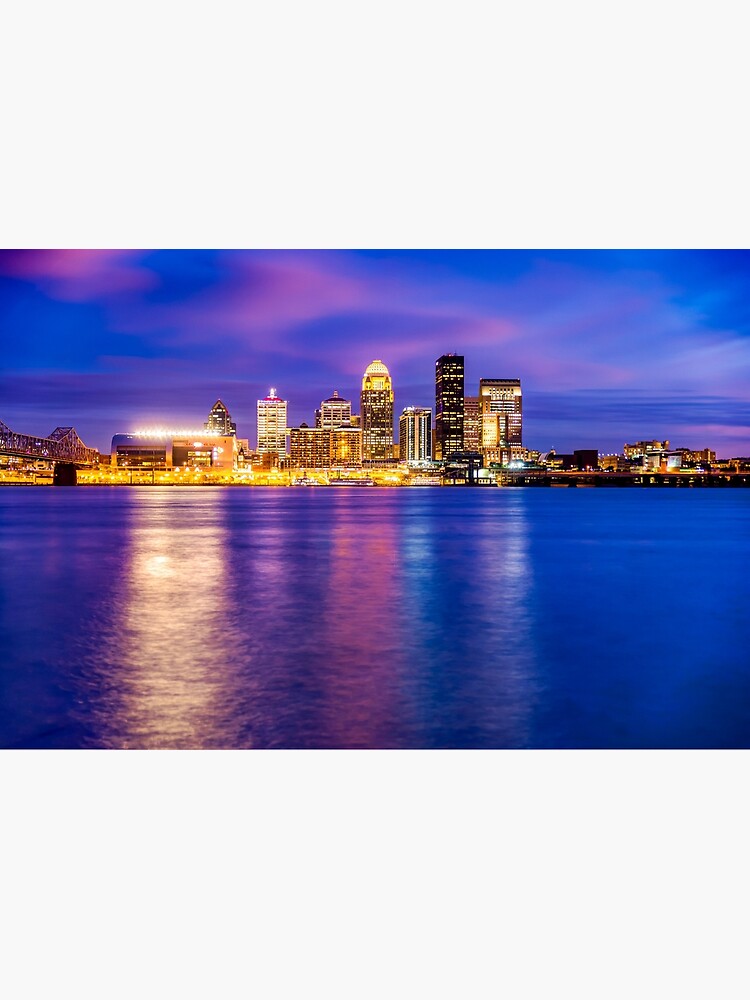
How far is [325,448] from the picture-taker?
10688 centimetres

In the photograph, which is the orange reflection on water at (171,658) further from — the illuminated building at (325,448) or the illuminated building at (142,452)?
the illuminated building at (325,448)

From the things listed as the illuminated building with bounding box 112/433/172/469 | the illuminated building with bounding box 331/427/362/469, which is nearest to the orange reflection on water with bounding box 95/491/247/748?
the illuminated building with bounding box 112/433/172/469

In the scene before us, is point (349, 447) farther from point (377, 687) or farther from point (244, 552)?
point (377, 687)

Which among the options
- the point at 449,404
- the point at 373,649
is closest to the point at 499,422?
Result: the point at 449,404

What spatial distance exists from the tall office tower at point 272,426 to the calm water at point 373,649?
37653 mm

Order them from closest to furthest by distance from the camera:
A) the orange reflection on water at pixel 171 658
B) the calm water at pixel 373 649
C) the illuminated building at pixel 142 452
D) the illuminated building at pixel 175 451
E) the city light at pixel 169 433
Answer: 1. the orange reflection on water at pixel 171 658
2. the calm water at pixel 373 649
3. the city light at pixel 169 433
4. the illuminated building at pixel 175 451
5. the illuminated building at pixel 142 452

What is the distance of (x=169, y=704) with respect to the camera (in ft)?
17.0

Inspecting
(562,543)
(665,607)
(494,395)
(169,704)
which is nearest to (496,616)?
(665,607)

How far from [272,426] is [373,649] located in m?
64.7

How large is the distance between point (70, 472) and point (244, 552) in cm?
6257

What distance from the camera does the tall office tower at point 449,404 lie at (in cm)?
10415

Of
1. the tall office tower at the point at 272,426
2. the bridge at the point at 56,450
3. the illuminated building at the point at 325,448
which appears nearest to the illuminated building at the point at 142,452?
the bridge at the point at 56,450
